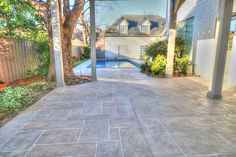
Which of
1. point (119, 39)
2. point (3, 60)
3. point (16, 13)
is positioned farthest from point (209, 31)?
point (119, 39)

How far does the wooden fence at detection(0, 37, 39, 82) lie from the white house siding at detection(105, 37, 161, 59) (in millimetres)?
12567

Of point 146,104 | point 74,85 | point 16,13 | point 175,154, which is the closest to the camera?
point 175,154

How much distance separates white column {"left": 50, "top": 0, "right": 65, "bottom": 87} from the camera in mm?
5090

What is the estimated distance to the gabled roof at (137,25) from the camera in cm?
1930

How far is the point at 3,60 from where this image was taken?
496 centimetres

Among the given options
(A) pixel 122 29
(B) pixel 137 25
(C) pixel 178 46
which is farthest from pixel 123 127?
(B) pixel 137 25

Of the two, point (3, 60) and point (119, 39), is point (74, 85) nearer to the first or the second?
point (3, 60)

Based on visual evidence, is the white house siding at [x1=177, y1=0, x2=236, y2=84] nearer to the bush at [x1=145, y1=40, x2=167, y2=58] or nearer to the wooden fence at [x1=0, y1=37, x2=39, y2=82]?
the bush at [x1=145, y1=40, x2=167, y2=58]

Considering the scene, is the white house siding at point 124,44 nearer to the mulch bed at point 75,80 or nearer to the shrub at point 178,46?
the shrub at point 178,46

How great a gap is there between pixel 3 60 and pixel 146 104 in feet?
14.3

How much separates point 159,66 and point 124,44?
12.3 meters

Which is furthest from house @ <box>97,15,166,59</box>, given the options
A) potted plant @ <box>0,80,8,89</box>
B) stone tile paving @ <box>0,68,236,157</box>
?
stone tile paving @ <box>0,68,236,157</box>

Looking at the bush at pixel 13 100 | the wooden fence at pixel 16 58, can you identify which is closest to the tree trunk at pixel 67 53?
the wooden fence at pixel 16 58

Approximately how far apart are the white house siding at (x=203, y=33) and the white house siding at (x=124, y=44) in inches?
423
